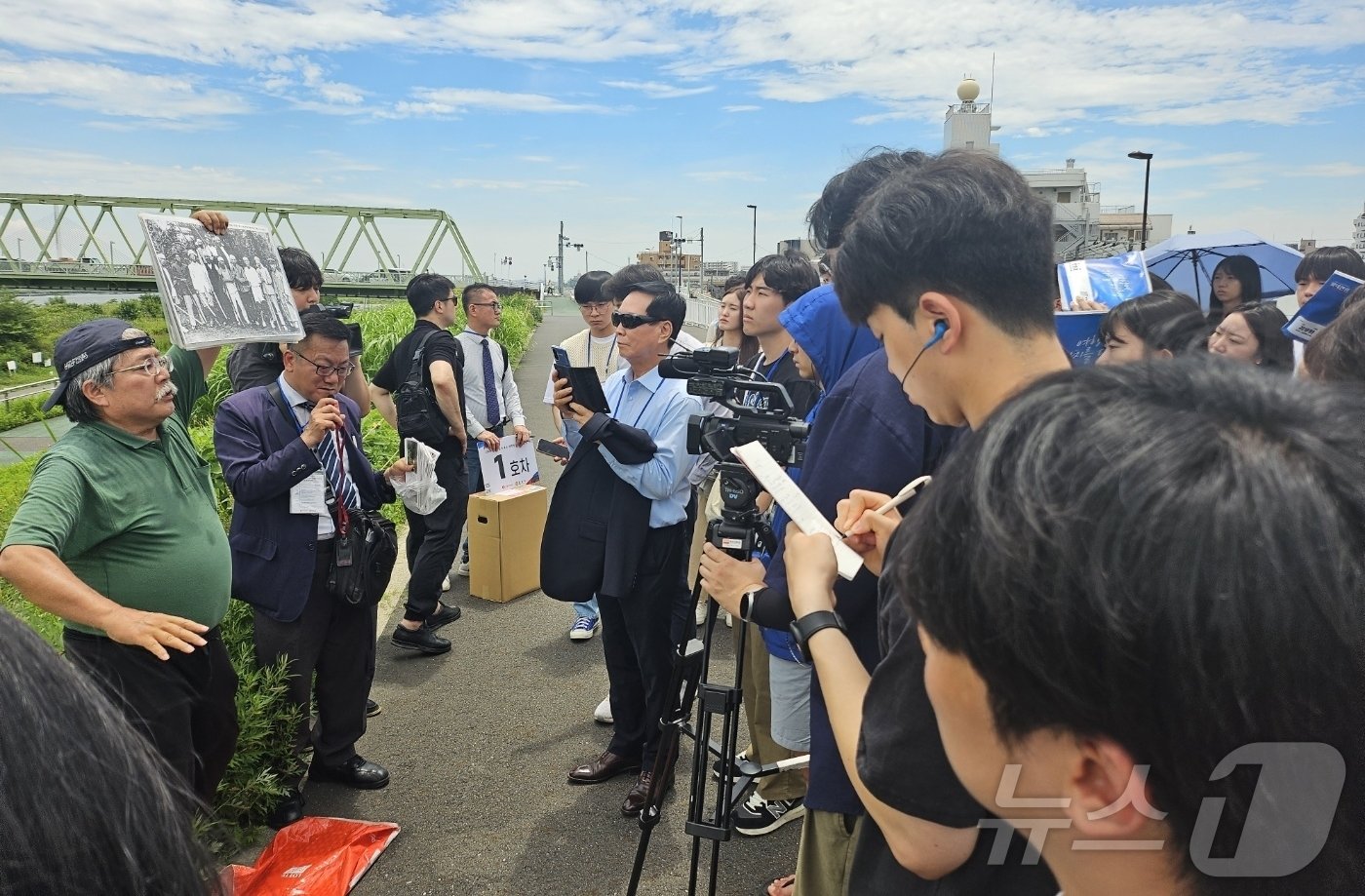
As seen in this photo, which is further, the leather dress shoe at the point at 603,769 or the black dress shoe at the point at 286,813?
the leather dress shoe at the point at 603,769

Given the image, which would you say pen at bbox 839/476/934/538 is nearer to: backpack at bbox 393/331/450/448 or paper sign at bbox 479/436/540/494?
backpack at bbox 393/331/450/448

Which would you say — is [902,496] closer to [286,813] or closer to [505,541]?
[286,813]

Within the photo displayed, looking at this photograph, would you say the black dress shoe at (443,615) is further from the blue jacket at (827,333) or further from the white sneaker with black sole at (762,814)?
the blue jacket at (827,333)

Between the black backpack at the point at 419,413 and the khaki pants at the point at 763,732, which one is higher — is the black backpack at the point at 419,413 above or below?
above

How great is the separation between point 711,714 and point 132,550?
1.83 meters

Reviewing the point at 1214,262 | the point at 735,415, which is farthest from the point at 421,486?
the point at 1214,262

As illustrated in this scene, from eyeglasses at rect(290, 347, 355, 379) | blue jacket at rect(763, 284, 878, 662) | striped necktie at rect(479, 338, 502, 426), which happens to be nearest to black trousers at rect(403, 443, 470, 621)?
striped necktie at rect(479, 338, 502, 426)

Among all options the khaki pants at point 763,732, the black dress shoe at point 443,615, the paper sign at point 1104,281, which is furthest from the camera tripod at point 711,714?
the black dress shoe at point 443,615

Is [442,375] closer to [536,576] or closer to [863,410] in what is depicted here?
[536,576]

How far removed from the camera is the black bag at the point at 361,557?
3.44 meters

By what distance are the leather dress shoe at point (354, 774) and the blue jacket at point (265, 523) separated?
0.77m

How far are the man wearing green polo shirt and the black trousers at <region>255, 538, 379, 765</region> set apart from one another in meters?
0.58

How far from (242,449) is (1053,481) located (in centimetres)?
325

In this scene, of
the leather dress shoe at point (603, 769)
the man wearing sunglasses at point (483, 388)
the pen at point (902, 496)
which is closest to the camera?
the pen at point (902, 496)
